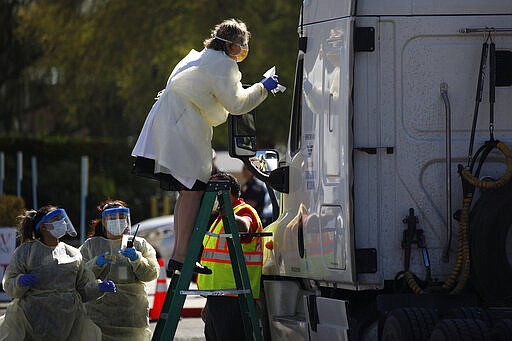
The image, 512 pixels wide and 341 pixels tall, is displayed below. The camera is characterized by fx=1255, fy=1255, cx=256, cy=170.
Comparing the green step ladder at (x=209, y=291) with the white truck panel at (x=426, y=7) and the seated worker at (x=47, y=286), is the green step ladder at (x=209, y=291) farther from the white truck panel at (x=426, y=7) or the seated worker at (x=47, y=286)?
the white truck panel at (x=426, y=7)

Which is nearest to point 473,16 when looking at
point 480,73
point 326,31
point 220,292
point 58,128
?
point 480,73

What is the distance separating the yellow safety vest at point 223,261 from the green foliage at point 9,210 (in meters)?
9.01

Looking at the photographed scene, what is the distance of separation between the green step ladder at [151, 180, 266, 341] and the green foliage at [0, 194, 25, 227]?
9764mm

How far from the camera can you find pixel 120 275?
9289 mm

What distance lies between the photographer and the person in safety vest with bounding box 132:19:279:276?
27.5ft

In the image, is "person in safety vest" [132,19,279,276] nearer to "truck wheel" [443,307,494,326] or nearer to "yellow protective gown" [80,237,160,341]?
"yellow protective gown" [80,237,160,341]

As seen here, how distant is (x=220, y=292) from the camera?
332 inches

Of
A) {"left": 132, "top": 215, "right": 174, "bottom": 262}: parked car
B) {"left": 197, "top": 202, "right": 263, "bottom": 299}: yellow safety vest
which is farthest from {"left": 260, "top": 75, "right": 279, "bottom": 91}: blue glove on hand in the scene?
{"left": 132, "top": 215, "right": 174, "bottom": 262}: parked car

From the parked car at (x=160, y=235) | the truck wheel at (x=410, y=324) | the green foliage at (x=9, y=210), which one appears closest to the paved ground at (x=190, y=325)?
the green foliage at (x=9, y=210)

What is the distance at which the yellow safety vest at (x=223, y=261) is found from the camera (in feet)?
30.1

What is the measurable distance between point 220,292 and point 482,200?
1.91 meters

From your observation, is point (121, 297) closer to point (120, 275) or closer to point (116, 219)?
point (120, 275)

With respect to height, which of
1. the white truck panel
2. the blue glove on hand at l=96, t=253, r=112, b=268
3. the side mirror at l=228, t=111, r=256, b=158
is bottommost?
the blue glove on hand at l=96, t=253, r=112, b=268

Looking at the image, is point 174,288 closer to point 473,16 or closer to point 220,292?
point 220,292
